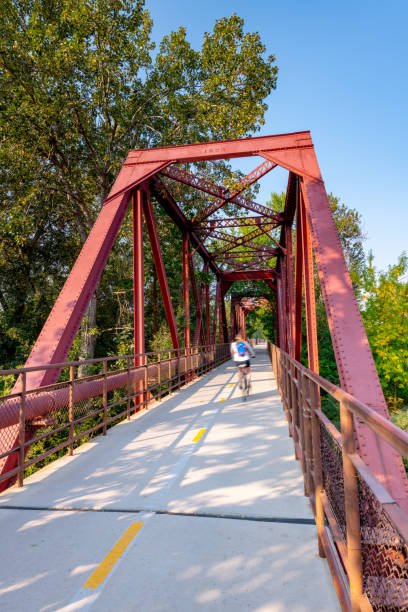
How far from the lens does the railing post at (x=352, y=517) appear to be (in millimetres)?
1843

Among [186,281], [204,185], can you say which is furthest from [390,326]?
[204,185]

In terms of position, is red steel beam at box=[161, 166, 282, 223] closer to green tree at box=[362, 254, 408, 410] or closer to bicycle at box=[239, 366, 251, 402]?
bicycle at box=[239, 366, 251, 402]

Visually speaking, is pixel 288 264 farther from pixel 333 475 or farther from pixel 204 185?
pixel 333 475

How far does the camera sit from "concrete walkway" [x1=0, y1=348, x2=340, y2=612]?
2.41 metres

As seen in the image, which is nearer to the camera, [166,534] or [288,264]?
[166,534]

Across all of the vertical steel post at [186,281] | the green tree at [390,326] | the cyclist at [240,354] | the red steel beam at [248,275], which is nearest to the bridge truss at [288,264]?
the vertical steel post at [186,281]

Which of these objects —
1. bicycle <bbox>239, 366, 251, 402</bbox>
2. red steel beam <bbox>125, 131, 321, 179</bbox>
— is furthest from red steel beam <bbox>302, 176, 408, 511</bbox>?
bicycle <bbox>239, 366, 251, 402</bbox>

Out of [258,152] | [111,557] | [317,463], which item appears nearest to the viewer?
[111,557]

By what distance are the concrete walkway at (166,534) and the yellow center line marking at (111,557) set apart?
11 mm

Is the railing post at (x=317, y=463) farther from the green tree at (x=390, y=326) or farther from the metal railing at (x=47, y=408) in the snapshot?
the green tree at (x=390, y=326)

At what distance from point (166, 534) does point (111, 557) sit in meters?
0.51

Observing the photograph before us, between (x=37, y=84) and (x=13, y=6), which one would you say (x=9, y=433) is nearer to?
(x=37, y=84)

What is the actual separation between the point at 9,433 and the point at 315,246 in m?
5.47

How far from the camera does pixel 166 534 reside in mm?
3184
